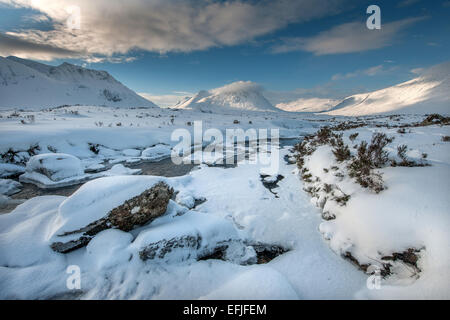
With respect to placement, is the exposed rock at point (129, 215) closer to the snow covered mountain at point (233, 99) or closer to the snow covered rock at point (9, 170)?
the snow covered rock at point (9, 170)

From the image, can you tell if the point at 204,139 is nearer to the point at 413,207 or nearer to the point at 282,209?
the point at 282,209

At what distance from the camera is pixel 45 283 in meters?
2.69

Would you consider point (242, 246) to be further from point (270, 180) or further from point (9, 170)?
point (9, 170)

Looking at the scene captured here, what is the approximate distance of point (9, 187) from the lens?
6.39m

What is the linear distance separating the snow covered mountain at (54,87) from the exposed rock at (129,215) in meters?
65.9

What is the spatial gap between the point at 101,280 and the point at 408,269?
4.97 meters

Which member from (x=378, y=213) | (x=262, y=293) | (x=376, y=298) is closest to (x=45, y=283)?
(x=262, y=293)

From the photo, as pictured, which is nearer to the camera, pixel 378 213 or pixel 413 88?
pixel 378 213

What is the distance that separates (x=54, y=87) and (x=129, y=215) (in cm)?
9762

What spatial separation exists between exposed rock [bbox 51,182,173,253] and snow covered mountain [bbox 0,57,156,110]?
65943 mm

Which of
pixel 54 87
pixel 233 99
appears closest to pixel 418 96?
pixel 233 99

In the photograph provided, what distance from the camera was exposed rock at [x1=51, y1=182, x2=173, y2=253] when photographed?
3264mm

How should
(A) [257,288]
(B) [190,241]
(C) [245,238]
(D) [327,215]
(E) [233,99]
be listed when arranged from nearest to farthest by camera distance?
(A) [257,288]
(B) [190,241]
(C) [245,238]
(D) [327,215]
(E) [233,99]

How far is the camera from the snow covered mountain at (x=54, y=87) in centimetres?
5606
